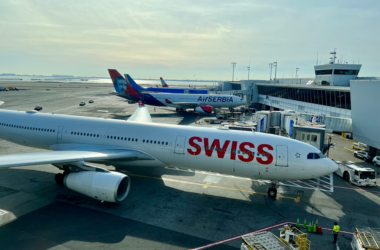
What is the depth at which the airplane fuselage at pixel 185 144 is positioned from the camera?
55.9 ft

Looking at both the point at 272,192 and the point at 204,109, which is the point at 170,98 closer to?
the point at 204,109

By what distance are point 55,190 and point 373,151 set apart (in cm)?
3484

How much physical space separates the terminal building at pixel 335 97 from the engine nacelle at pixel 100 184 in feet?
90.9

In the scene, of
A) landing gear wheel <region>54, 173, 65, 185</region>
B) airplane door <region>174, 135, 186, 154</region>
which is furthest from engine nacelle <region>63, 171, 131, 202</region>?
airplane door <region>174, 135, 186, 154</region>

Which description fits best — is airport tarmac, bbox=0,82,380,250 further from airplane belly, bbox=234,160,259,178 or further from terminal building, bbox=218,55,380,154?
terminal building, bbox=218,55,380,154

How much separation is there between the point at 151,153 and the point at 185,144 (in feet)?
9.93

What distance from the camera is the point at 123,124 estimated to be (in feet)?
71.6

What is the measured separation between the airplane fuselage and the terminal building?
16.0m

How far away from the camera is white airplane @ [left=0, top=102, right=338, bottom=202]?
16.4 m

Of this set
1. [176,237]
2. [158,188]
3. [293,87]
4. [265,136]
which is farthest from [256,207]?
[293,87]

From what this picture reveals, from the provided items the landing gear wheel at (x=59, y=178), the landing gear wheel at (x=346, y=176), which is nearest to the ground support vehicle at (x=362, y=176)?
the landing gear wheel at (x=346, y=176)

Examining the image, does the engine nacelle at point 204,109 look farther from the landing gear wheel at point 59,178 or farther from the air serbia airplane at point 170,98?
the landing gear wheel at point 59,178

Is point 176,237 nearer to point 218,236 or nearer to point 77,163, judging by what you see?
point 218,236

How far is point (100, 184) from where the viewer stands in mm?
15734
